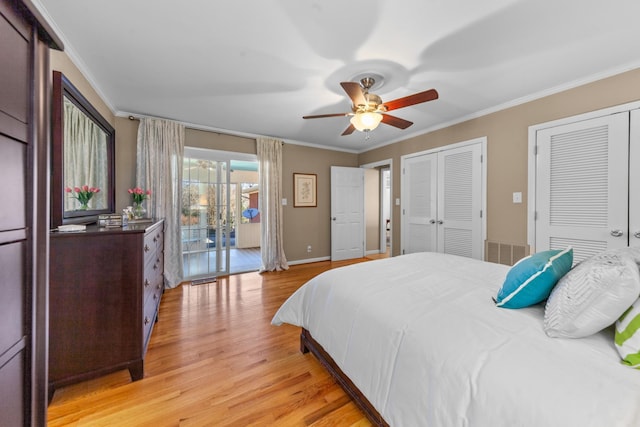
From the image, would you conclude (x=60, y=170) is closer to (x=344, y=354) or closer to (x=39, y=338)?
(x=39, y=338)

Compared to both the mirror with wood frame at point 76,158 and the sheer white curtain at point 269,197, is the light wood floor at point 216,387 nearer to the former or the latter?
the mirror with wood frame at point 76,158

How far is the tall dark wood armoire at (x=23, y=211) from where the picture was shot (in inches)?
25.4

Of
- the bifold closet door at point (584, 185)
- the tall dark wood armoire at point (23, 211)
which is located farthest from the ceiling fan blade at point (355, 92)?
the bifold closet door at point (584, 185)

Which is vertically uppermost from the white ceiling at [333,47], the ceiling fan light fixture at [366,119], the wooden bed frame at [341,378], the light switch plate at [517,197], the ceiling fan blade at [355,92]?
the white ceiling at [333,47]

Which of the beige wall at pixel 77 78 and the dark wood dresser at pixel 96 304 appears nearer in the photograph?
the dark wood dresser at pixel 96 304

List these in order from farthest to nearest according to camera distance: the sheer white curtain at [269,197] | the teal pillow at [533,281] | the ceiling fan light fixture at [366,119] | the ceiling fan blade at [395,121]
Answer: the sheer white curtain at [269,197] < the ceiling fan blade at [395,121] < the ceiling fan light fixture at [366,119] < the teal pillow at [533,281]

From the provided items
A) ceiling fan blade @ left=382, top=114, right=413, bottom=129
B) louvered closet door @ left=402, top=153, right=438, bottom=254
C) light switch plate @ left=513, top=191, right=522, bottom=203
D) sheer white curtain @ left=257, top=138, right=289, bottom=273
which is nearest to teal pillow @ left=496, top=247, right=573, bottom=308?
ceiling fan blade @ left=382, top=114, right=413, bottom=129

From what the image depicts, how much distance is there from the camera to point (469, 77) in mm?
2365

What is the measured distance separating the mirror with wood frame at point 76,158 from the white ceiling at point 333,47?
0.38 metres

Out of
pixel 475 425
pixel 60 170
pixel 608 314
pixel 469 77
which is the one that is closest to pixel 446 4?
pixel 469 77

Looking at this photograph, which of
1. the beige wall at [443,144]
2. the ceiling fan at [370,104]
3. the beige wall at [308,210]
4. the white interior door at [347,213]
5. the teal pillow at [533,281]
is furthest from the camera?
the white interior door at [347,213]

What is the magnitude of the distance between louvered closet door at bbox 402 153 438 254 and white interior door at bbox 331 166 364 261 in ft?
3.89

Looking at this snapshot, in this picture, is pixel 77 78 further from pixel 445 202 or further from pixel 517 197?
pixel 517 197

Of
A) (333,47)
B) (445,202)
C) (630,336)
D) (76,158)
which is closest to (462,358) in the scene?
(630,336)
